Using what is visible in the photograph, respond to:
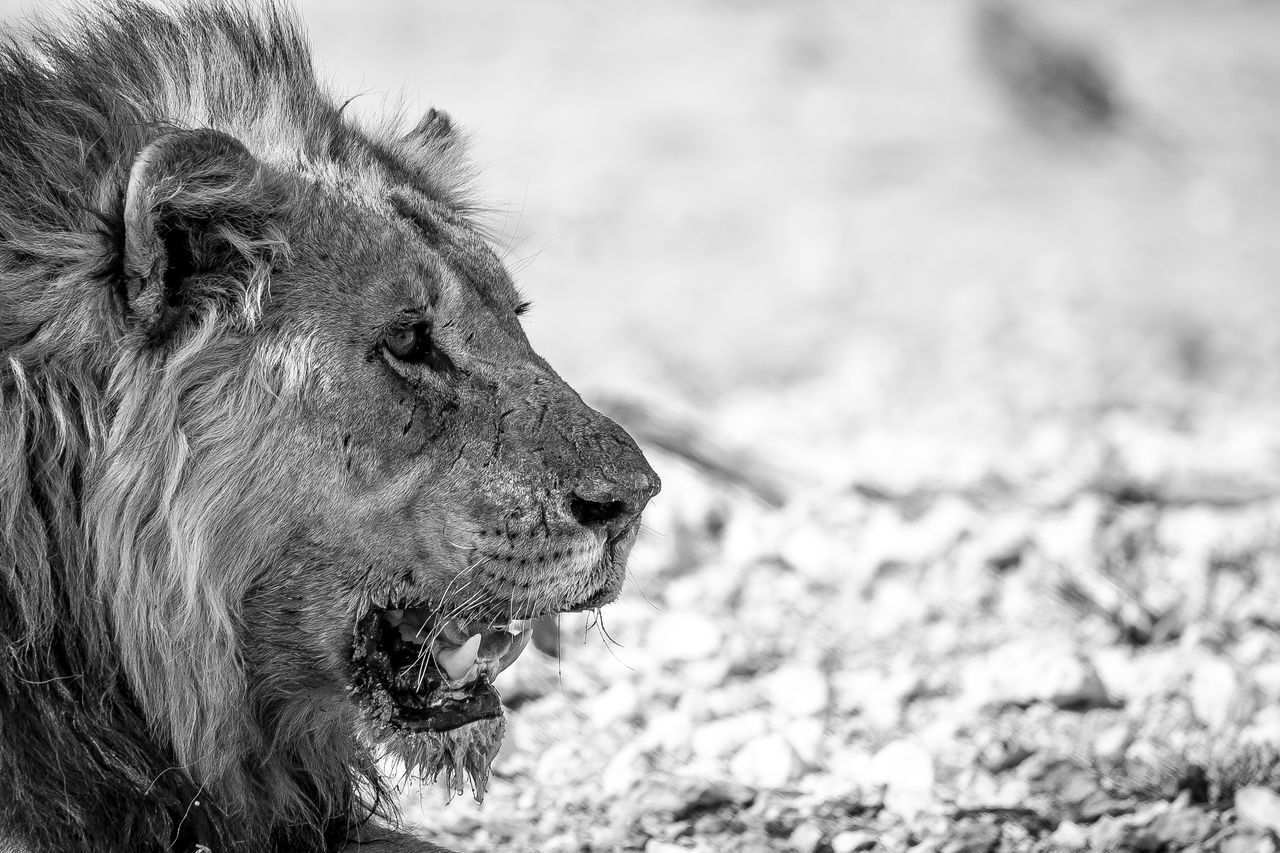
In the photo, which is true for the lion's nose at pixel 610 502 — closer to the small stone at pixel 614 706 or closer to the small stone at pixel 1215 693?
the small stone at pixel 614 706

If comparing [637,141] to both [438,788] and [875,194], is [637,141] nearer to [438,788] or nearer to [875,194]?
[875,194]

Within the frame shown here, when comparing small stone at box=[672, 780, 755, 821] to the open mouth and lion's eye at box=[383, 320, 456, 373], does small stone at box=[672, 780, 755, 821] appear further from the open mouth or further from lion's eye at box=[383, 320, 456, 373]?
lion's eye at box=[383, 320, 456, 373]

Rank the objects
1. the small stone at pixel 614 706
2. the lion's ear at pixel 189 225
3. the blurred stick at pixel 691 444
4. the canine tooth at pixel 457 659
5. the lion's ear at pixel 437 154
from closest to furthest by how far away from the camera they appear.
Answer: the lion's ear at pixel 189 225
the canine tooth at pixel 457 659
the lion's ear at pixel 437 154
the small stone at pixel 614 706
the blurred stick at pixel 691 444

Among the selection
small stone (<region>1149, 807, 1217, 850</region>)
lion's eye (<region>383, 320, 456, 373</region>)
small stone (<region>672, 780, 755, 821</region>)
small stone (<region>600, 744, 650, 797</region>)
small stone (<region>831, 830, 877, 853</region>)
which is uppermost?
lion's eye (<region>383, 320, 456, 373</region>)

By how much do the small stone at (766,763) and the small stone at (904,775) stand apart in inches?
7.6

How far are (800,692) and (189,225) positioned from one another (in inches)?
83.9

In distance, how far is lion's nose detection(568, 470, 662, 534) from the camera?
2.59m

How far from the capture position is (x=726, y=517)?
5.19 metres

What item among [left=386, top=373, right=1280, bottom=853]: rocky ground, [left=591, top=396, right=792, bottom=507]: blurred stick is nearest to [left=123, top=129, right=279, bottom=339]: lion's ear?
[left=386, top=373, right=1280, bottom=853]: rocky ground

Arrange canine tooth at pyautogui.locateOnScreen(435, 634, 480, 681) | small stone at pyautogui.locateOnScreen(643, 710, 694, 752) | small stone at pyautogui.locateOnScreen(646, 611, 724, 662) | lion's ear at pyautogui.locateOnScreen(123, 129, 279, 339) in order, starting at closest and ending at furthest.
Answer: lion's ear at pyautogui.locateOnScreen(123, 129, 279, 339) < canine tooth at pyautogui.locateOnScreen(435, 634, 480, 681) < small stone at pyautogui.locateOnScreen(643, 710, 694, 752) < small stone at pyautogui.locateOnScreen(646, 611, 724, 662)

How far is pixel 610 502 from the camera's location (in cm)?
260

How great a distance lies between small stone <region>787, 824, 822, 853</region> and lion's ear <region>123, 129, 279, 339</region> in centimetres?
154

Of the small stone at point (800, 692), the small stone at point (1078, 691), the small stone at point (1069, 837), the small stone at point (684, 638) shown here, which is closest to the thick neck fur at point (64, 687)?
the small stone at point (1069, 837)

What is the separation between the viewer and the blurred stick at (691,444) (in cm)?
536
